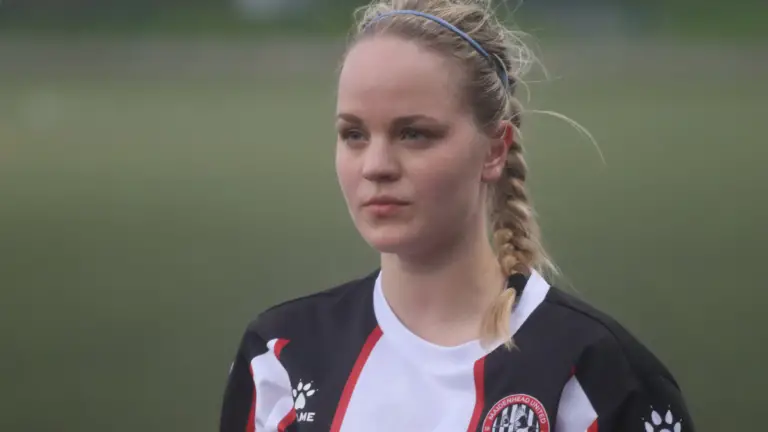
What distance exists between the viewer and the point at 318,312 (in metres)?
0.72

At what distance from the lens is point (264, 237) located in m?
1.29

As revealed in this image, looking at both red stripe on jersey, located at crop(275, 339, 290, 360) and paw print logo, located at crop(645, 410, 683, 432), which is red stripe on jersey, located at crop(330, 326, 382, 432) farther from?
paw print logo, located at crop(645, 410, 683, 432)

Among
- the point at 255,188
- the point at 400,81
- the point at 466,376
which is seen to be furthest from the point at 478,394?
the point at 255,188

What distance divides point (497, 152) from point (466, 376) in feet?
0.57

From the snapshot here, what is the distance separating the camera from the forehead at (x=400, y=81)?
0.59 m

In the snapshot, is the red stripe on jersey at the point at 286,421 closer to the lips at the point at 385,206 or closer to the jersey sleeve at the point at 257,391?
the jersey sleeve at the point at 257,391

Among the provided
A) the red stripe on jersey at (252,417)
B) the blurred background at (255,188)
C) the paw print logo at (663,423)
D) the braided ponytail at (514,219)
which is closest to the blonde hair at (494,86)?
the braided ponytail at (514,219)

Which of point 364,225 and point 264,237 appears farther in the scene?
point 264,237

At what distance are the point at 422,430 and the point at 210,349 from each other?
737 millimetres

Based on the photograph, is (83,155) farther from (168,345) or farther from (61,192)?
(168,345)

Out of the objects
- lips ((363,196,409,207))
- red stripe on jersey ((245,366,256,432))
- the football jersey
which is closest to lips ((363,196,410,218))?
lips ((363,196,409,207))

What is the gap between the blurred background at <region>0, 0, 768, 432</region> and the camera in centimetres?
122

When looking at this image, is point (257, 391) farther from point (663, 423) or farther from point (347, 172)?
point (663, 423)

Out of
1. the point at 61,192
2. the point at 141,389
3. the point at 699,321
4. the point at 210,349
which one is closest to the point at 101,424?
the point at 141,389
